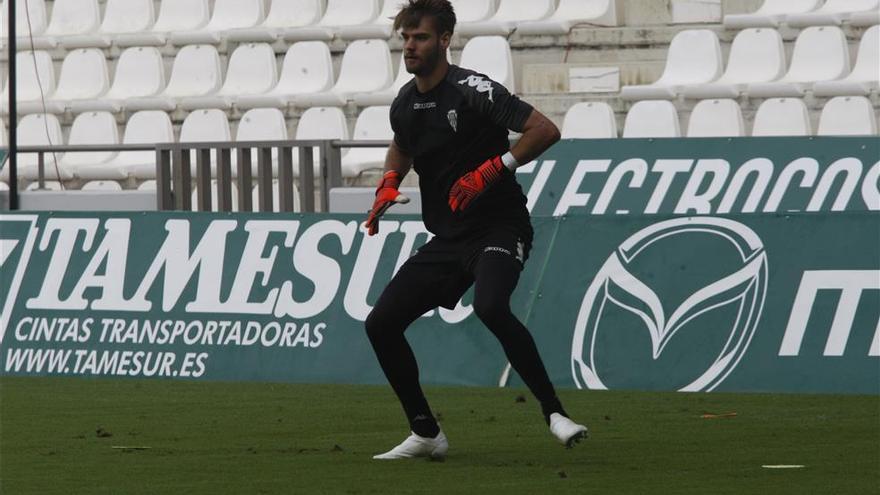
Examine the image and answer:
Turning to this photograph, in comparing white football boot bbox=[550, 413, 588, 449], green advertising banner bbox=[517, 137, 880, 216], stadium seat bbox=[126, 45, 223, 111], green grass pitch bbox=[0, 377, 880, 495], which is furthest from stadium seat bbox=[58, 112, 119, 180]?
white football boot bbox=[550, 413, 588, 449]

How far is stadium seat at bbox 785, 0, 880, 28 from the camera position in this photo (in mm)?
17672

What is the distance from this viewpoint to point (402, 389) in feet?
26.7

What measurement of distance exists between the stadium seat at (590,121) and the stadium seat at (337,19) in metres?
4.19

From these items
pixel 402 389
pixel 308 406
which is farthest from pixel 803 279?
pixel 402 389

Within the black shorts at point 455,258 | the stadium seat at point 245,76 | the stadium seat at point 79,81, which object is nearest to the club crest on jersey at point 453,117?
the black shorts at point 455,258

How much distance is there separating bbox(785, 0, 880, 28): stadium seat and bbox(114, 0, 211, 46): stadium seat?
7.79 metres

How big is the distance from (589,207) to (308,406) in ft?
14.1

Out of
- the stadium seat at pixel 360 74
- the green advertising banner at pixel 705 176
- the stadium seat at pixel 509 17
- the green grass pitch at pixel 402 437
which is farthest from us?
the stadium seat at pixel 360 74

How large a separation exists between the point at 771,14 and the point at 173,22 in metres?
7.92

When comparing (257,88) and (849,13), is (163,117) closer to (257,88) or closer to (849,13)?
(257,88)

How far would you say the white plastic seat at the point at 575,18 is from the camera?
761 inches

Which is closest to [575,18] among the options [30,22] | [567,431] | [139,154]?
[139,154]

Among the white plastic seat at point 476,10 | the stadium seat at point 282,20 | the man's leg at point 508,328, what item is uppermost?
the man's leg at point 508,328

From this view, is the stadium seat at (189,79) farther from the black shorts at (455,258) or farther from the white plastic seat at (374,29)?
the black shorts at (455,258)
